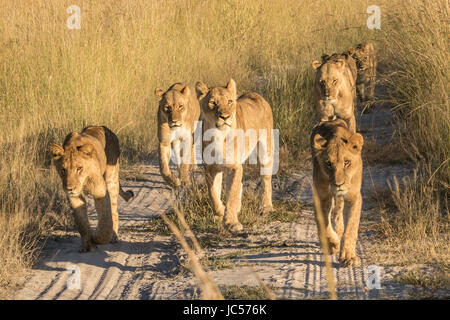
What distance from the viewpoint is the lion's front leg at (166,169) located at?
286 inches

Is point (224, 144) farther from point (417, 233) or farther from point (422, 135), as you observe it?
point (422, 135)

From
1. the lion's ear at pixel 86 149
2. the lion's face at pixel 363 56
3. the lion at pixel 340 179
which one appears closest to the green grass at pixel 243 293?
the lion at pixel 340 179

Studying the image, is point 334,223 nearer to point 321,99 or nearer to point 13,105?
point 321,99

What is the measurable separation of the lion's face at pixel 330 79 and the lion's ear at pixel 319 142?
346 centimetres

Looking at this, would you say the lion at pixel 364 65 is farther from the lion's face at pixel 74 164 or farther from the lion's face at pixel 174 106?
the lion's face at pixel 74 164

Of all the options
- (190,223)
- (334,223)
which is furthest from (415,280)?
(190,223)

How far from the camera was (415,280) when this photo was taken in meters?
4.54

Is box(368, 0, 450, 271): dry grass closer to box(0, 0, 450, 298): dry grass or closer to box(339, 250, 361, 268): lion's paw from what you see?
box(0, 0, 450, 298): dry grass

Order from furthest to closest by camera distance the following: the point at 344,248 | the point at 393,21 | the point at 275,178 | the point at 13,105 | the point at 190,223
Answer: the point at 393,21 < the point at 13,105 < the point at 275,178 < the point at 190,223 < the point at 344,248

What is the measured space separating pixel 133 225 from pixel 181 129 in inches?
57.8

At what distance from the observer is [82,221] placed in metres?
5.39

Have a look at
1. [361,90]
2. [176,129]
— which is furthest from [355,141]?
[361,90]

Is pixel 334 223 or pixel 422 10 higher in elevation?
pixel 422 10

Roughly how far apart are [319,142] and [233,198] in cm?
128
